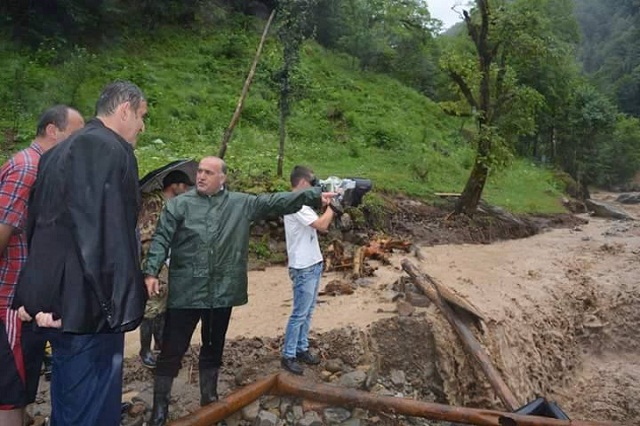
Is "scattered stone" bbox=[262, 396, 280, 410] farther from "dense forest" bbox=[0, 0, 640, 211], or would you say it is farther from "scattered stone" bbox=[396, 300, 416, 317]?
"dense forest" bbox=[0, 0, 640, 211]

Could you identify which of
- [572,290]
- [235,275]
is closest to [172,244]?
[235,275]

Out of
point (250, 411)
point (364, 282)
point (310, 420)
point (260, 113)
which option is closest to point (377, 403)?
point (310, 420)

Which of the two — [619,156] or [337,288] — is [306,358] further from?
[619,156]

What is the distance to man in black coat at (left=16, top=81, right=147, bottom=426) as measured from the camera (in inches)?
94.0

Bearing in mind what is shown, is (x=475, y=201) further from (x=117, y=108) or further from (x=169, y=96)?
(x=117, y=108)

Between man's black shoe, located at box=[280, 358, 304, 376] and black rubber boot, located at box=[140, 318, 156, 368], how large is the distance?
1221mm

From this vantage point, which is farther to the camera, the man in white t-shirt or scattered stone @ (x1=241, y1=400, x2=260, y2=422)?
the man in white t-shirt

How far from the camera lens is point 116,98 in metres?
2.71

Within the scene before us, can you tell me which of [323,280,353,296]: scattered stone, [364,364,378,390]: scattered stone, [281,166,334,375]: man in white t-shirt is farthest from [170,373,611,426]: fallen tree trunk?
[323,280,353,296]: scattered stone

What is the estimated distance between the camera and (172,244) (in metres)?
3.88

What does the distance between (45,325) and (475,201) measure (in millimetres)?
13297

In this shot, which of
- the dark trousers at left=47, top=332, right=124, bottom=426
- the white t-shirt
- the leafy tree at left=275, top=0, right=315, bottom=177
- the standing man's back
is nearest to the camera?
the dark trousers at left=47, top=332, right=124, bottom=426

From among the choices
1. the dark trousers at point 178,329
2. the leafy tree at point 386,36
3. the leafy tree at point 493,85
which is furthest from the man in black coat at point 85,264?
the leafy tree at point 386,36

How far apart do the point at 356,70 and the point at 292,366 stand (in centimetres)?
2512
